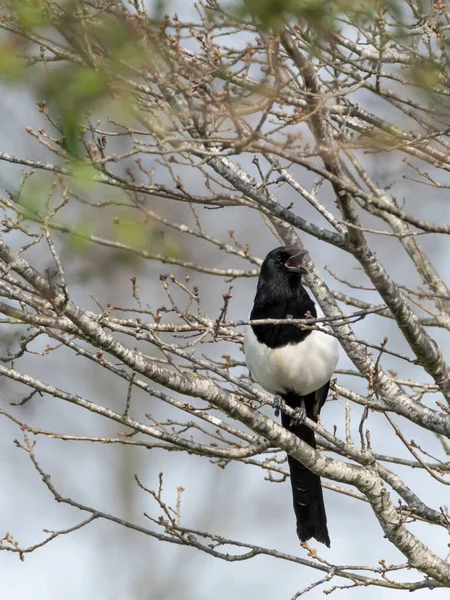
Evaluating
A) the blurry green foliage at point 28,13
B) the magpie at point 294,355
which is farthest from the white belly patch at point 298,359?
the blurry green foliage at point 28,13

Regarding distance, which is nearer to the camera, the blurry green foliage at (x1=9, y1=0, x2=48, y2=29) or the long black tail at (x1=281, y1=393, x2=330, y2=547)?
the blurry green foliage at (x1=9, y1=0, x2=48, y2=29)

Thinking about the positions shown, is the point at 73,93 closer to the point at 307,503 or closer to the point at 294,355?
the point at 294,355

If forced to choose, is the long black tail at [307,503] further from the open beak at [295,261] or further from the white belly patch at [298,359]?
the open beak at [295,261]

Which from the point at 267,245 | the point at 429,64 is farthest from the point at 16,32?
the point at 267,245

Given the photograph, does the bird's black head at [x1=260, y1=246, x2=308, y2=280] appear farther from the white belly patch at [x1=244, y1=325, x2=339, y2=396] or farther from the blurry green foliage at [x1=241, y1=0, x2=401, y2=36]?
the blurry green foliage at [x1=241, y1=0, x2=401, y2=36]

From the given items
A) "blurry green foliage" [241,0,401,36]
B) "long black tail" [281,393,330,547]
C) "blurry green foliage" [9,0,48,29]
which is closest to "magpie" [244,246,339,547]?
"long black tail" [281,393,330,547]

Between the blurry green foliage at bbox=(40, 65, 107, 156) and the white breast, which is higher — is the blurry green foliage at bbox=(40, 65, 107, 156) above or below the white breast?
below

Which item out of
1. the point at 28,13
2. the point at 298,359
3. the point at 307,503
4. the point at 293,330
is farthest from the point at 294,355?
the point at 28,13

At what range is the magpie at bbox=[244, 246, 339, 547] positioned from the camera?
5.32 meters

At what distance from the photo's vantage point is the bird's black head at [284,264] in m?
5.37

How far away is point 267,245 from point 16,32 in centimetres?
811

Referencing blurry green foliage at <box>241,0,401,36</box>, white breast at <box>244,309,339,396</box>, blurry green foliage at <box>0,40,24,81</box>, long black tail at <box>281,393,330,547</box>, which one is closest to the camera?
blurry green foliage at <box>241,0,401,36</box>

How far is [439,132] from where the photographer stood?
402 centimetres

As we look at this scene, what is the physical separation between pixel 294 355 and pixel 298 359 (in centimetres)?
3
